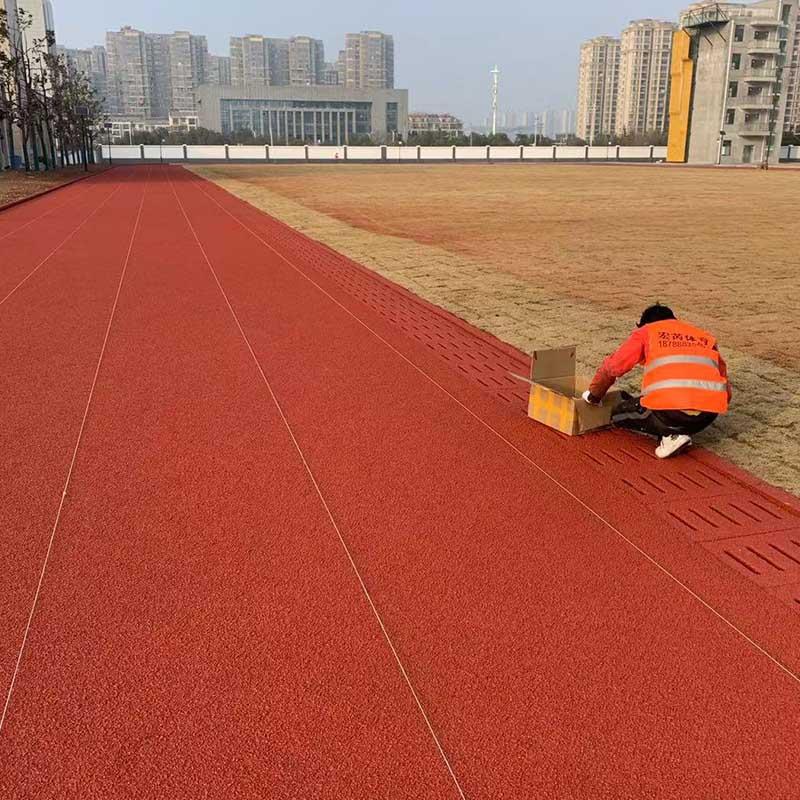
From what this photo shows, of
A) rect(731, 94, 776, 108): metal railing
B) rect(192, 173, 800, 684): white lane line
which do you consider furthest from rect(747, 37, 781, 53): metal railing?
rect(192, 173, 800, 684): white lane line

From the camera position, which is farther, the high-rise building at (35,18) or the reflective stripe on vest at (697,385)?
the high-rise building at (35,18)

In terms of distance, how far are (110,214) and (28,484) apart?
21.8m

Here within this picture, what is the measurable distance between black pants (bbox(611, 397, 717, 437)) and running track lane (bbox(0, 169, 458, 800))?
100 inches

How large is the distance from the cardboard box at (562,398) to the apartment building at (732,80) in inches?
3072

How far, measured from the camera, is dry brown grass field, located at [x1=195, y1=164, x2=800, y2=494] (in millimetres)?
7316

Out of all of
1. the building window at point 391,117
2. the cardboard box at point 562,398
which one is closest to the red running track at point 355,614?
the cardboard box at point 562,398

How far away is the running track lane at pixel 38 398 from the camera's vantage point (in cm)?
413

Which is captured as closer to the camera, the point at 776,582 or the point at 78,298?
the point at 776,582

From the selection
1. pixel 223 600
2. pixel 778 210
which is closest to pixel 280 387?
pixel 223 600

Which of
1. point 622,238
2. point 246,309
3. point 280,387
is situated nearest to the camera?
point 280,387

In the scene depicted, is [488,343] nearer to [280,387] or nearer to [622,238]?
[280,387]

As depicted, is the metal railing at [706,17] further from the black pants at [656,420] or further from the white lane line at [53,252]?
the black pants at [656,420]

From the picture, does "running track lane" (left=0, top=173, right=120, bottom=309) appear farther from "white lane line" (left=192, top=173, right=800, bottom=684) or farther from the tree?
the tree

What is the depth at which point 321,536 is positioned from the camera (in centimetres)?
450
